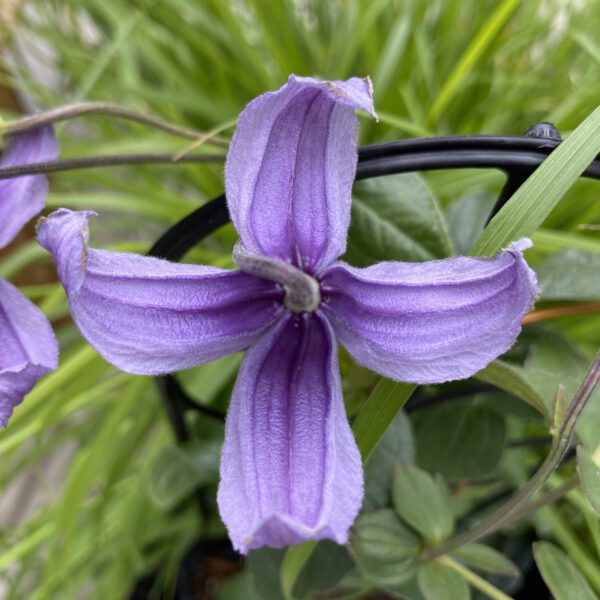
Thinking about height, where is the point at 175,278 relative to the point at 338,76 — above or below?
above

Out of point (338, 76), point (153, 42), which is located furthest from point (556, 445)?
point (153, 42)

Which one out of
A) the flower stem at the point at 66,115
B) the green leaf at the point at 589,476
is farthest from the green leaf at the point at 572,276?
the flower stem at the point at 66,115

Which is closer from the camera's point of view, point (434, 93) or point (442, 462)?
point (442, 462)

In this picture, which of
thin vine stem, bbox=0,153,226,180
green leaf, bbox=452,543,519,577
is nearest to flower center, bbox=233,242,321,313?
thin vine stem, bbox=0,153,226,180

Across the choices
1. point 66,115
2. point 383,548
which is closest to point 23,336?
point 66,115

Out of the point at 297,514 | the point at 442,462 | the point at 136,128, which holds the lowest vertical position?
the point at 136,128

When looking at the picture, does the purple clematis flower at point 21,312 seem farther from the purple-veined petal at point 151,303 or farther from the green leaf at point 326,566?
the green leaf at point 326,566

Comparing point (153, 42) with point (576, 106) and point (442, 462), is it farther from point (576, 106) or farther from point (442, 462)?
point (442, 462)
